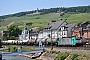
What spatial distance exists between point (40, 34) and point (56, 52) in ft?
182

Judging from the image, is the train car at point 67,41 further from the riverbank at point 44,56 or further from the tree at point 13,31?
the tree at point 13,31

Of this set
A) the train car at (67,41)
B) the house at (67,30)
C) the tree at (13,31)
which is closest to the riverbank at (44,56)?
the train car at (67,41)

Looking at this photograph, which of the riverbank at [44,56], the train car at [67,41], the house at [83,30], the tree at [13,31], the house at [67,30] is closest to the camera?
the riverbank at [44,56]

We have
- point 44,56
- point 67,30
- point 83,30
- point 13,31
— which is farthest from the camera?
point 13,31

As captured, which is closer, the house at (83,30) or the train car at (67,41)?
the train car at (67,41)

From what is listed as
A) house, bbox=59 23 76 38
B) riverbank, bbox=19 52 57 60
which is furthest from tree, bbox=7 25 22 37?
riverbank, bbox=19 52 57 60

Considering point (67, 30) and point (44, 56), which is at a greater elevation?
point (67, 30)

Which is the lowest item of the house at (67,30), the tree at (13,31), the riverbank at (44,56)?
the tree at (13,31)

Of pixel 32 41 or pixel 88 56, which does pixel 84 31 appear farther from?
pixel 88 56

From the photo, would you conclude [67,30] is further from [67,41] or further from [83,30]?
[67,41]

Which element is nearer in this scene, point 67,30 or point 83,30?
point 83,30

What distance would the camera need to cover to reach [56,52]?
7200 cm

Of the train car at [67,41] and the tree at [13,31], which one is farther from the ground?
the train car at [67,41]

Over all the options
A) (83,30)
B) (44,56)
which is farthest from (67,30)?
(44,56)
